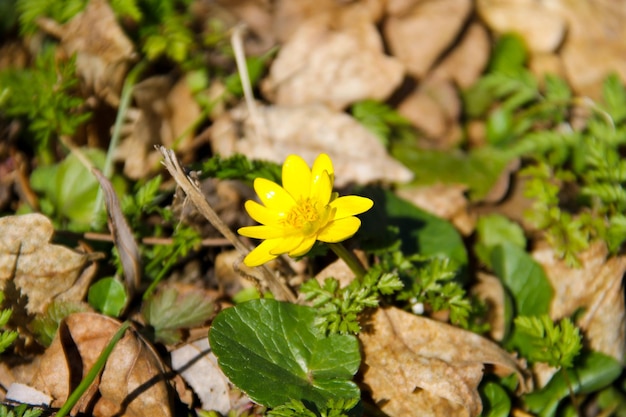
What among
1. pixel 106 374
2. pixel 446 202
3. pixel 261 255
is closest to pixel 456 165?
pixel 446 202

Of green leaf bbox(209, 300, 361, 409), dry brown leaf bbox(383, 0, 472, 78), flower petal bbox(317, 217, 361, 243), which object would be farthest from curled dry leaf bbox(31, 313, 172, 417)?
dry brown leaf bbox(383, 0, 472, 78)

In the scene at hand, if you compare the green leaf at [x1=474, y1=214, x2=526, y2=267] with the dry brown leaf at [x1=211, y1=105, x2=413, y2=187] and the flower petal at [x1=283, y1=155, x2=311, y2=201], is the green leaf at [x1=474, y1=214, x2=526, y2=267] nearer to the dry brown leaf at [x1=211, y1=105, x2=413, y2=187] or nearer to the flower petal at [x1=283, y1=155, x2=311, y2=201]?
the dry brown leaf at [x1=211, y1=105, x2=413, y2=187]

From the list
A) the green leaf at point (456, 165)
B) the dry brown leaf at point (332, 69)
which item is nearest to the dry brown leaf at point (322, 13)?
the dry brown leaf at point (332, 69)

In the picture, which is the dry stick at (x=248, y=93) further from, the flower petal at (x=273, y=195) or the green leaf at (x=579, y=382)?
the green leaf at (x=579, y=382)

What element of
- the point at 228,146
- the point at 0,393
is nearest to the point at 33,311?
the point at 0,393

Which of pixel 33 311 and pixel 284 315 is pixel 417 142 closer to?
pixel 284 315
